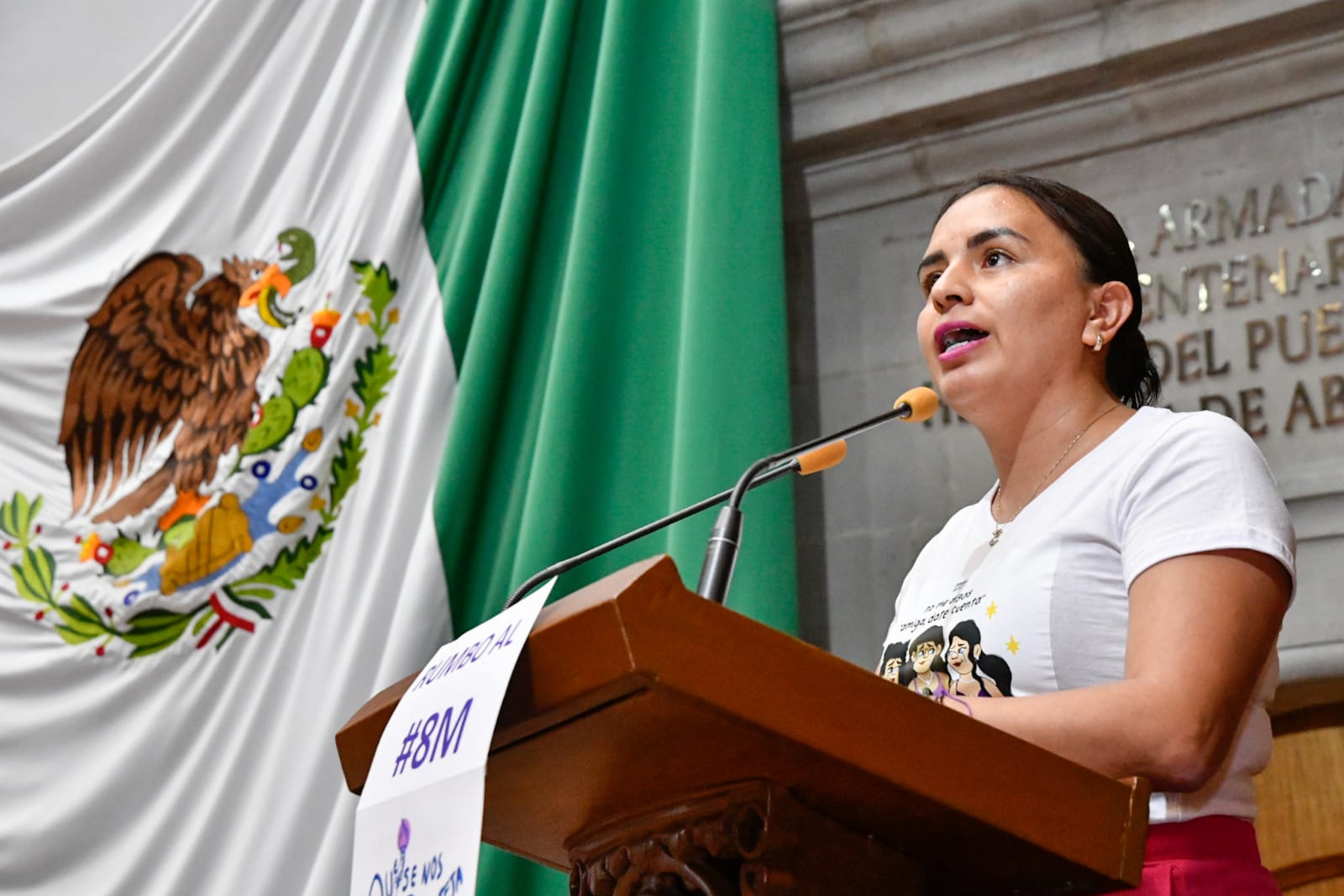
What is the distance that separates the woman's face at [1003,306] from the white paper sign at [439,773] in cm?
71

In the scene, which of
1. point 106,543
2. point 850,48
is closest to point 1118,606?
point 850,48

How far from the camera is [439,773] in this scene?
914 mm

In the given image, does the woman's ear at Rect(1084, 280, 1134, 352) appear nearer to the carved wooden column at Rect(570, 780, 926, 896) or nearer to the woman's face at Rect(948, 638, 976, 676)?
the woman's face at Rect(948, 638, 976, 676)

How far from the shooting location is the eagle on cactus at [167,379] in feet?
10.9

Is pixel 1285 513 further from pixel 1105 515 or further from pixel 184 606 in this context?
pixel 184 606

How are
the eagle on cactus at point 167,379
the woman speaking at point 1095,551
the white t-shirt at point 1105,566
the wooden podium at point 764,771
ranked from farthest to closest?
the eagle on cactus at point 167,379
the white t-shirt at point 1105,566
the woman speaking at point 1095,551
the wooden podium at point 764,771

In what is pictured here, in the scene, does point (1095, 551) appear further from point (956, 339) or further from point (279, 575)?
point (279, 575)

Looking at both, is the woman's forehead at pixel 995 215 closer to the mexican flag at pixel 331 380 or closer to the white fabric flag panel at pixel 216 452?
the mexican flag at pixel 331 380

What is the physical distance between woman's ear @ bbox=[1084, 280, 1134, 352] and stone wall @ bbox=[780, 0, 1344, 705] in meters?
1.02

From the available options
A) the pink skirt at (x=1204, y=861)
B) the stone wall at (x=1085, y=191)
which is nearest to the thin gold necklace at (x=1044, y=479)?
the pink skirt at (x=1204, y=861)

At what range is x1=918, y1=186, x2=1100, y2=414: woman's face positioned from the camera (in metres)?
1.54

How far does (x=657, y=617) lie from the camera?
2.79ft

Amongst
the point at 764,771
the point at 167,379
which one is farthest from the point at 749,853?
the point at 167,379

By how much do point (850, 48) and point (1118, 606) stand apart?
1.99 m
